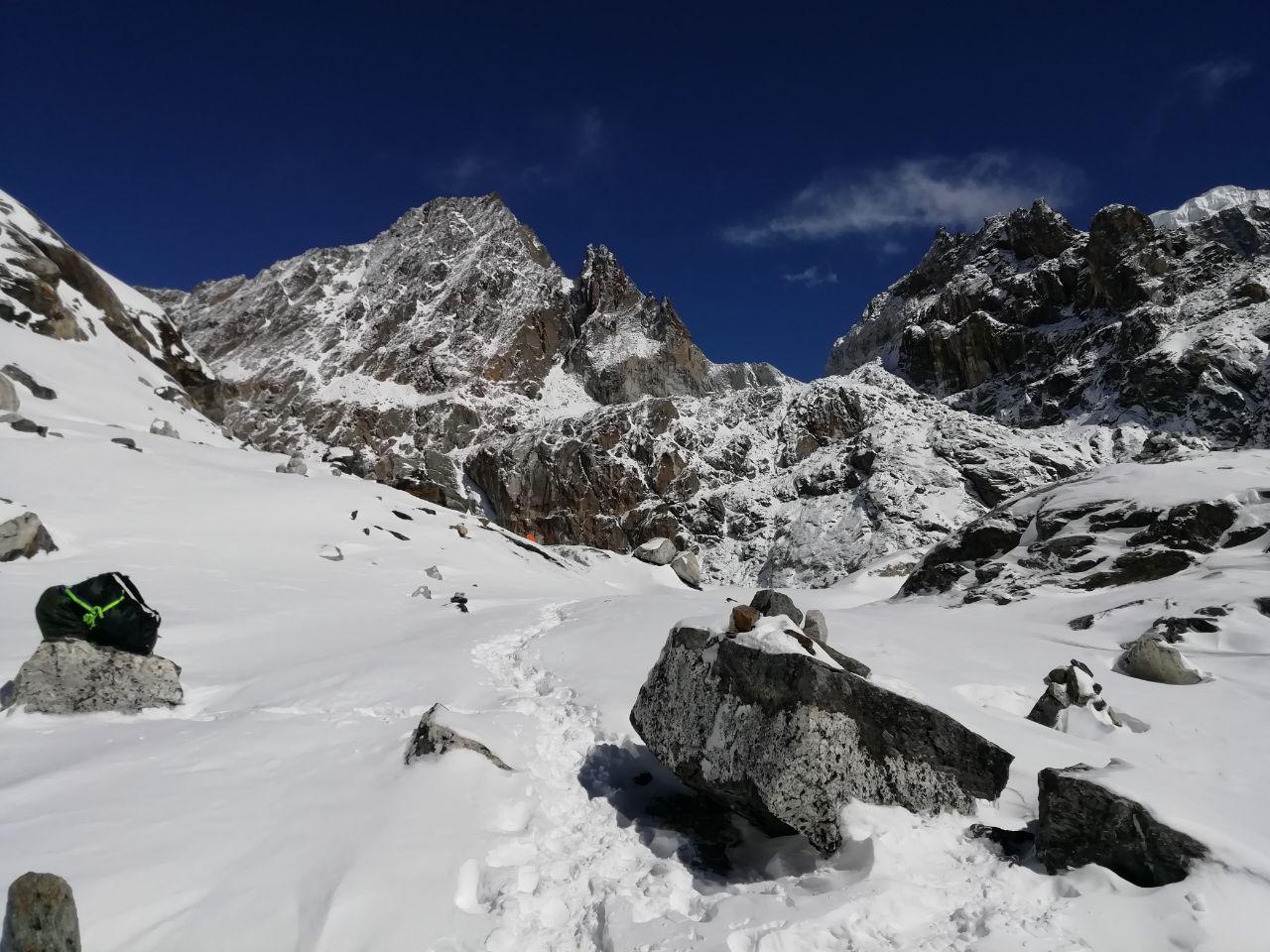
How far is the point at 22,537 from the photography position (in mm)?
14430

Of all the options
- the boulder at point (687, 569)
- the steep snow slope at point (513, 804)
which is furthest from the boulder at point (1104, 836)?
the boulder at point (687, 569)

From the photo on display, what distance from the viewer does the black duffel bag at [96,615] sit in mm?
8461

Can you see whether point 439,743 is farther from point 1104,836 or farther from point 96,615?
point 1104,836

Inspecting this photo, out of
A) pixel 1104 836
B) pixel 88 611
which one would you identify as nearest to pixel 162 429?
pixel 88 611

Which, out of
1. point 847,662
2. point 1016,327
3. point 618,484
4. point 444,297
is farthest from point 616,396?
point 847,662

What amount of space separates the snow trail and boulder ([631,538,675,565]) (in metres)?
46.8

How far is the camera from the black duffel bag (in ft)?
27.8

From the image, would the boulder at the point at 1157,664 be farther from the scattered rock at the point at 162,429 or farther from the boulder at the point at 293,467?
the scattered rock at the point at 162,429

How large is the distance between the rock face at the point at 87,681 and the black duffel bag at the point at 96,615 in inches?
10.6

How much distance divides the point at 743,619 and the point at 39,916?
604cm

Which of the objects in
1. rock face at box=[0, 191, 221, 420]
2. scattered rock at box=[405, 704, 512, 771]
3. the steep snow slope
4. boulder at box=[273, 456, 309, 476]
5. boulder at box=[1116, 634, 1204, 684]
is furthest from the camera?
rock face at box=[0, 191, 221, 420]

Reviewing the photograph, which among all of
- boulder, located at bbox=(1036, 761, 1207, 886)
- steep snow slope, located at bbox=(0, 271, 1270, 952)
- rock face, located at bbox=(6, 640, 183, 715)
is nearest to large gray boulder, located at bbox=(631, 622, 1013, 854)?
steep snow slope, located at bbox=(0, 271, 1270, 952)

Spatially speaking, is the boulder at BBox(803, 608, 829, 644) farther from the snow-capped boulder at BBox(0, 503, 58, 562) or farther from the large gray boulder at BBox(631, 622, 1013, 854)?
the snow-capped boulder at BBox(0, 503, 58, 562)

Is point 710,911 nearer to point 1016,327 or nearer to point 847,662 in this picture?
point 847,662
